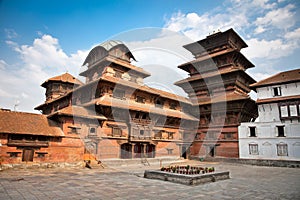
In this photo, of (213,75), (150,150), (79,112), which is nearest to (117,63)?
(79,112)

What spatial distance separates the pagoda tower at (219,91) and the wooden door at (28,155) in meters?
23.3

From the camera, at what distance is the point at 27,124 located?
2072cm

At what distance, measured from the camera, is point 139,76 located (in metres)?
33.5

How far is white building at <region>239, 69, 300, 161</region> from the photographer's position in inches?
1030

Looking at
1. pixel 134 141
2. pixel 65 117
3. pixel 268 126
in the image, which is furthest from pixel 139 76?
pixel 268 126

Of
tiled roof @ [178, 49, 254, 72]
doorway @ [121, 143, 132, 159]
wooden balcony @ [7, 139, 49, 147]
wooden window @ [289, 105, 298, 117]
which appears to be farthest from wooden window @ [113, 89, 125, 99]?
wooden window @ [289, 105, 298, 117]

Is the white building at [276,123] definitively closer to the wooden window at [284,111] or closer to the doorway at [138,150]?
the wooden window at [284,111]

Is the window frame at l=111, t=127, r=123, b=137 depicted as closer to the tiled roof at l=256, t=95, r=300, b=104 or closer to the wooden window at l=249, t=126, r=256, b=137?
the wooden window at l=249, t=126, r=256, b=137

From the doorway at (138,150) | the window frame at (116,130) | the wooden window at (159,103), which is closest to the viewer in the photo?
the window frame at (116,130)

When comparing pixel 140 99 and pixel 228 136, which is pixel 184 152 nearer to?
pixel 228 136

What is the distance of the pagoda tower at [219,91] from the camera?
105ft

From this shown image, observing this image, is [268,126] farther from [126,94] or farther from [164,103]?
[126,94]

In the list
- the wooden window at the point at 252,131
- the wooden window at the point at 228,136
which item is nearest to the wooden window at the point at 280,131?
the wooden window at the point at 252,131

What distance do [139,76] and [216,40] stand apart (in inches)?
606
